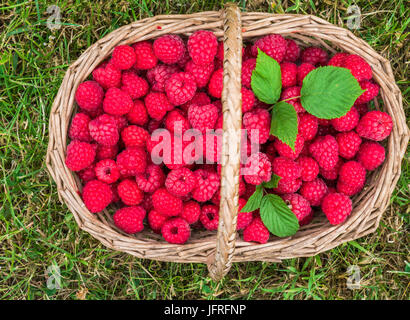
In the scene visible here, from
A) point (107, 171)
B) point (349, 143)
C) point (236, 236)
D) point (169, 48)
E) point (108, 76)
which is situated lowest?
point (236, 236)

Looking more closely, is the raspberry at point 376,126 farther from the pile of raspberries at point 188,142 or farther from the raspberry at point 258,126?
the raspberry at point 258,126

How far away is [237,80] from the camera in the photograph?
1123 mm

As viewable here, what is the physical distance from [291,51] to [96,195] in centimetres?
93

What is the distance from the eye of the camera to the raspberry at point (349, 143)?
4.73 feet

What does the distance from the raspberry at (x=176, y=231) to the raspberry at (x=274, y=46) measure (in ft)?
2.28

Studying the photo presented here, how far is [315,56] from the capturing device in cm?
151

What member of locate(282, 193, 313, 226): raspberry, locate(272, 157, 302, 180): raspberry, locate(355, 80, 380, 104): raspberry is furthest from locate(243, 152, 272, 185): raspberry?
locate(355, 80, 380, 104): raspberry

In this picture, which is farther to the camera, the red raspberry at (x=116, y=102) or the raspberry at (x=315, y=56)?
the raspberry at (x=315, y=56)

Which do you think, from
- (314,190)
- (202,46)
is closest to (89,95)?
(202,46)

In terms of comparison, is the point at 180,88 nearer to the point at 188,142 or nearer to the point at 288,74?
the point at 188,142

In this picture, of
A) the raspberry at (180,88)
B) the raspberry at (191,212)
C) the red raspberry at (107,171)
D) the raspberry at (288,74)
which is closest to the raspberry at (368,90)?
the raspberry at (288,74)

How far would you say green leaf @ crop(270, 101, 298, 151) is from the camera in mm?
1268

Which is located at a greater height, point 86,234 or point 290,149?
point 290,149

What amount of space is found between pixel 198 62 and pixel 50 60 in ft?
2.55
